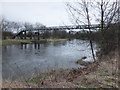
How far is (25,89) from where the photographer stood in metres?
4.52

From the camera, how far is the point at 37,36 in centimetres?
6025

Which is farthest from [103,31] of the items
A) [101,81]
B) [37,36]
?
[37,36]

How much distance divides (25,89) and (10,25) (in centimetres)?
6217

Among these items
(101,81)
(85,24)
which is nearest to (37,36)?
(85,24)

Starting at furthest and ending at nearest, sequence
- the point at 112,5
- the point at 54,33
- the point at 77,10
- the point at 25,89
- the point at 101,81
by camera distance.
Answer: the point at 54,33 → the point at 77,10 → the point at 112,5 → the point at 101,81 → the point at 25,89

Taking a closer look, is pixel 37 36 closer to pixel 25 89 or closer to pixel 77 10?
pixel 77 10

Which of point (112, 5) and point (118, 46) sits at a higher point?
point (112, 5)

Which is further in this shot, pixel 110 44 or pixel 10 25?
pixel 10 25

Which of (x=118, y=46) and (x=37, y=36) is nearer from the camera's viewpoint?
(x=118, y=46)

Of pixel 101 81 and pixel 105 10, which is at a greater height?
pixel 105 10

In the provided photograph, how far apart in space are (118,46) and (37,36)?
50.3 metres

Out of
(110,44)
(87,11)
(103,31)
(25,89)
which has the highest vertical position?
(87,11)

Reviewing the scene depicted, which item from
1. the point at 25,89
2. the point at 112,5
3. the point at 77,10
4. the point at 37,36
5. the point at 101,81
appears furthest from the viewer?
the point at 37,36

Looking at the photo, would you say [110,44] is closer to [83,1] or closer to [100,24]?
[100,24]
